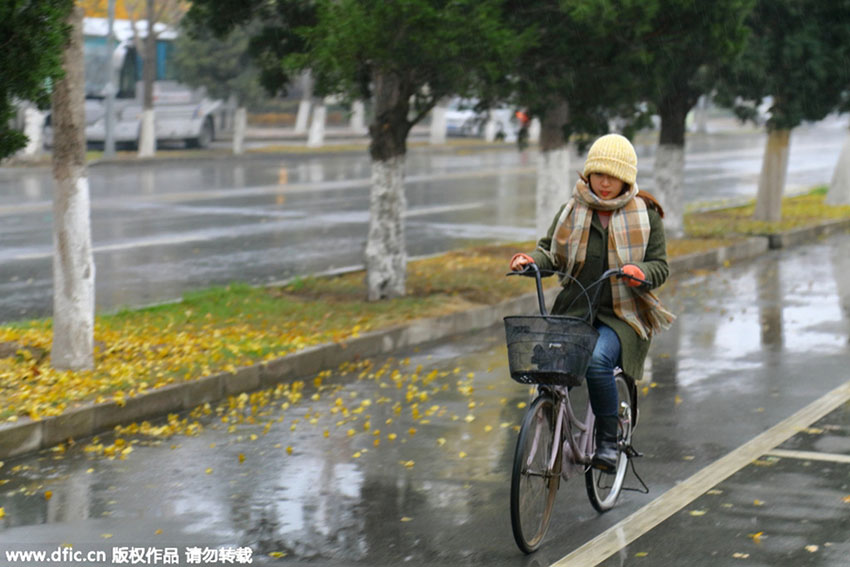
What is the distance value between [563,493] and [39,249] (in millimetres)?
11416

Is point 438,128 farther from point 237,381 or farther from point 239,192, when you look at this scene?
point 237,381

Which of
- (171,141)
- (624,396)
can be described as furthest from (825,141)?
(624,396)

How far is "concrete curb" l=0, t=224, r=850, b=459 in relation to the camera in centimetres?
725

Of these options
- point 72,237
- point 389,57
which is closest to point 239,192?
point 389,57

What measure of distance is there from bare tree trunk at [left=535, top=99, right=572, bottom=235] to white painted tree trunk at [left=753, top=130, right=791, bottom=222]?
Answer: 17.6 feet

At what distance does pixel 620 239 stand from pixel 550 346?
0.82 meters

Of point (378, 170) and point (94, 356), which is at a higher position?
point (378, 170)

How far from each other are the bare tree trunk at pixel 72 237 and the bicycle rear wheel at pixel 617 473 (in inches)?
158

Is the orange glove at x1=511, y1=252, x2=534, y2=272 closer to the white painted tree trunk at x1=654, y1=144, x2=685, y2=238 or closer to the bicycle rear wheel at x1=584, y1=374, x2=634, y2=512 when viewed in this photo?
the bicycle rear wheel at x1=584, y1=374, x2=634, y2=512

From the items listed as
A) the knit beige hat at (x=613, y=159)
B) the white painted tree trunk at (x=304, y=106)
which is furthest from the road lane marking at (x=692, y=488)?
the white painted tree trunk at (x=304, y=106)

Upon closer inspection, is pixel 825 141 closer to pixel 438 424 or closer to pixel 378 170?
pixel 378 170

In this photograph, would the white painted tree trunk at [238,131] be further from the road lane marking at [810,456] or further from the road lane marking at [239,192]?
the road lane marking at [810,456]

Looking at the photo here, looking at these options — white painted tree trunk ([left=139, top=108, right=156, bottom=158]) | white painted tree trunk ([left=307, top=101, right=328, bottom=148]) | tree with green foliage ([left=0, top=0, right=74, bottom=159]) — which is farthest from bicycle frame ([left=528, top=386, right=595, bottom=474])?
white painted tree trunk ([left=307, top=101, right=328, bottom=148])

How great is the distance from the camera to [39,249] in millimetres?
16266
